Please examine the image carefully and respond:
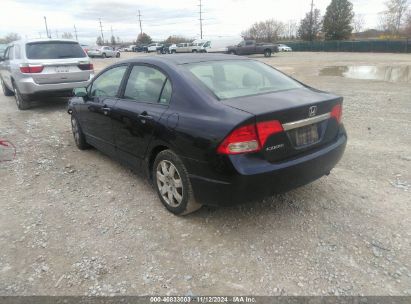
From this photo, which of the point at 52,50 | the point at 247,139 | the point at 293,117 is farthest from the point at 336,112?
the point at 52,50

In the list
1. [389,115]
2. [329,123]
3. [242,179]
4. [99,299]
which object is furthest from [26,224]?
[389,115]

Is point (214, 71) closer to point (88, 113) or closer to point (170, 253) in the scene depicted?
point (170, 253)

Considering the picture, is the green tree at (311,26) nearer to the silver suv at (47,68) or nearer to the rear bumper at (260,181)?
the silver suv at (47,68)

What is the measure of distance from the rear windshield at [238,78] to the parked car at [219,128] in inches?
0.4

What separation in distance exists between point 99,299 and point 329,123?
8.25 feet

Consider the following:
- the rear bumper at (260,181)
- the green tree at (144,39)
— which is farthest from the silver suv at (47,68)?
the green tree at (144,39)

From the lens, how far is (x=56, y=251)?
2.99 metres

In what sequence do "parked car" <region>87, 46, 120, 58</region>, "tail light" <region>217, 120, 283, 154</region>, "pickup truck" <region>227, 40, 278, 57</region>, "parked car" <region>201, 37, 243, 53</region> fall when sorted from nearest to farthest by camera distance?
"tail light" <region>217, 120, 283, 154</region> → "pickup truck" <region>227, 40, 278, 57</region> → "parked car" <region>201, 37, 243, 53</region> → "parked car" <region>87, 46, 120, 58</region>

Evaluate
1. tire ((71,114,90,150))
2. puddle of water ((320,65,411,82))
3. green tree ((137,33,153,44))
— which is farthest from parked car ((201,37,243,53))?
green tree ((137,33,153,44))

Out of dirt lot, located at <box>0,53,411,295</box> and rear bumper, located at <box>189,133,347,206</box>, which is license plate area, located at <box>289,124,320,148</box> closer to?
rear bumper, located at <box>189,133,347,206</box>

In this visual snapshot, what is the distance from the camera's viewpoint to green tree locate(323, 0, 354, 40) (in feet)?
193

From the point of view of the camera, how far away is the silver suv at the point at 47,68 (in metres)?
8.04

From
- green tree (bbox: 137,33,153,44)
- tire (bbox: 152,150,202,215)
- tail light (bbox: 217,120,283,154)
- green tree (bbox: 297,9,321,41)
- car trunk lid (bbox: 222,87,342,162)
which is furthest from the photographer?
green tree (bbox: 137,33,153,44)

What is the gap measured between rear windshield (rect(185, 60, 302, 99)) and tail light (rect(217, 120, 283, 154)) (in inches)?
20.9
